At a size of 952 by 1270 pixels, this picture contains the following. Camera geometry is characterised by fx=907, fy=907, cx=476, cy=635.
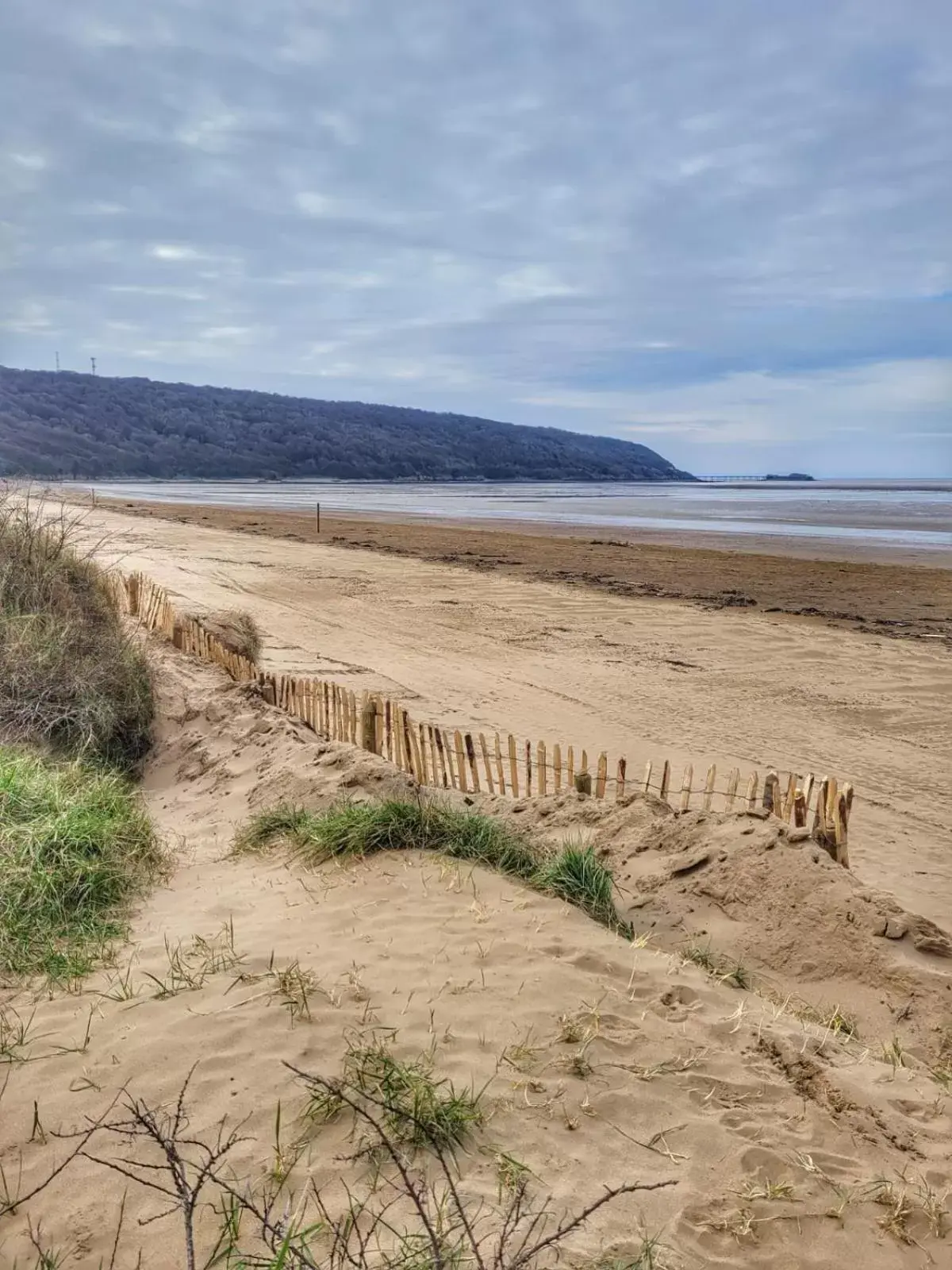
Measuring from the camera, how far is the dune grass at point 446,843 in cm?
439

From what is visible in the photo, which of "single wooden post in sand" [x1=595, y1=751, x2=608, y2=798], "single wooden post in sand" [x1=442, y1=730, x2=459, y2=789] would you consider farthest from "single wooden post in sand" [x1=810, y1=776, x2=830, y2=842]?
"single wooden post in sand" [x1=442, y1=730, x2=459, y2=789]

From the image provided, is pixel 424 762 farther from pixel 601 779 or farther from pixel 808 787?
pixel 808 787

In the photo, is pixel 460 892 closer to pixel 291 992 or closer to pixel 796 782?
pixel 291 992

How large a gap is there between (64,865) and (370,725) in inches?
88.7

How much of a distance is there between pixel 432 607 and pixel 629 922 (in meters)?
10.1

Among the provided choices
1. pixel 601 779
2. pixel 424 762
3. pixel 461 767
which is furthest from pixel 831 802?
pixel 424 762

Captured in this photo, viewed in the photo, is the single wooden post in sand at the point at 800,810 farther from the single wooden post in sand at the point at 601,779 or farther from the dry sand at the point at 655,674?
the single wooden post in sand at the point at 601,779

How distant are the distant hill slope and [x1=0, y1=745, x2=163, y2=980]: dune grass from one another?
2614 inches

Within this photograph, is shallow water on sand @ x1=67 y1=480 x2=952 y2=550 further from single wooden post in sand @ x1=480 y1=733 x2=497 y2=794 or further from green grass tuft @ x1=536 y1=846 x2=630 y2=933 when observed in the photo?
green grass tuft @ x1=536 y1=846 x2=630 y2=933

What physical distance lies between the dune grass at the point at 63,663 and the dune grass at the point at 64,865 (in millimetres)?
960

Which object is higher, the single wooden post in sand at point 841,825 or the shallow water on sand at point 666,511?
the shallow water on sand at point 666,511

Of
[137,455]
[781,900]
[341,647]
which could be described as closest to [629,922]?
[781,900]

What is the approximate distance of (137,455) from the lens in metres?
85.6

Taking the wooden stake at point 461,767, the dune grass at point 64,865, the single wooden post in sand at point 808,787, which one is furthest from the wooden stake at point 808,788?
the dune grass at point 64,865
